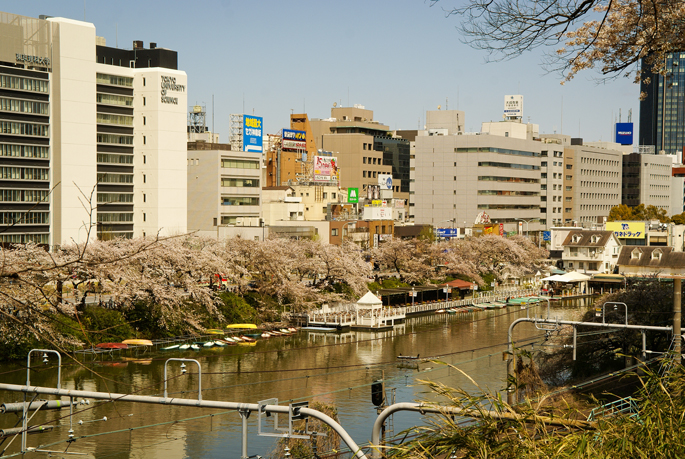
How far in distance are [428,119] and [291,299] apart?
80.0m

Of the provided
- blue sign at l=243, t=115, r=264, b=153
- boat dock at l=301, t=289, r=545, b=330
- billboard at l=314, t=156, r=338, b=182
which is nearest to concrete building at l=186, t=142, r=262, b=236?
blue sign at l=243, t=115, r=264, b=153

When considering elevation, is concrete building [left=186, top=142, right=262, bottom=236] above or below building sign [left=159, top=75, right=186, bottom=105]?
below

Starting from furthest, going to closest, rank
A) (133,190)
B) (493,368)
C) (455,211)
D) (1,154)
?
1. (455,211)
2. (133,190)
3. (1,154)
4. (493,368)

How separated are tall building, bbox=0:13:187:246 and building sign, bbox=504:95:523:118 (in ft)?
216

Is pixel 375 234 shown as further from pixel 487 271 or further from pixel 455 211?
pixel 455 211

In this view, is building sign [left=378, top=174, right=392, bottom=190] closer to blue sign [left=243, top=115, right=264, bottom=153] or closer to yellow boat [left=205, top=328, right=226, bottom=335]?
blue sign [left=243, top=115, right=264, bottom=153]

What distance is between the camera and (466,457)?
6.34 meters

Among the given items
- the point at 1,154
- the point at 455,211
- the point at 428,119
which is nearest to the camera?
the point at 1,154

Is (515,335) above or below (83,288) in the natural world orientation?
below

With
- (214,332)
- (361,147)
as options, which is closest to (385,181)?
(361,147)

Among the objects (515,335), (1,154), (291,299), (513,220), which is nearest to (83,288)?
(291,299)

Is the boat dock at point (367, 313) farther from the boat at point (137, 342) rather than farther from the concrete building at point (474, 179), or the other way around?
the concrete building at point (474, 179)

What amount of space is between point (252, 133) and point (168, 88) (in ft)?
58.9

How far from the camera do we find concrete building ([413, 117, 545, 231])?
106500 millimetres
